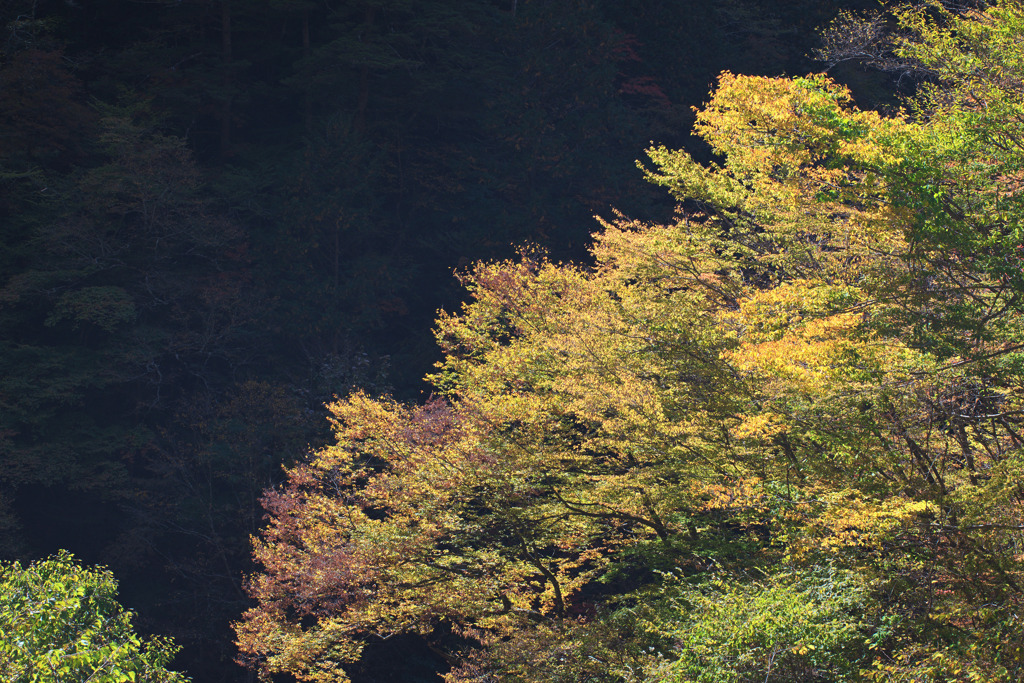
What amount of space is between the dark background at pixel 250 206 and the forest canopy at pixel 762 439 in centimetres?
430

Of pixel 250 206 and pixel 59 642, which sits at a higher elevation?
pixel 250 206

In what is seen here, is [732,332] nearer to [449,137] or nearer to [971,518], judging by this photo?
[971,518]

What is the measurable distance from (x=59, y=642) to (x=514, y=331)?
35.1 ft

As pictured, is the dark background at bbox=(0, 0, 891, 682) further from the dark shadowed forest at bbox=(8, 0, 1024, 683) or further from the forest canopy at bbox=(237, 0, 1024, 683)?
the forest canopy at bbox=(237, 0, 1024, 683)

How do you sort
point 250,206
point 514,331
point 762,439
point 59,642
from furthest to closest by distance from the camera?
point 250,206, point 514,331, point 762,439, point 59,642

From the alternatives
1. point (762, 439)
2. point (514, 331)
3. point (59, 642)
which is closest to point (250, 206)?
point (514, 331)

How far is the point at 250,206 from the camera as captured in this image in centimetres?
1998

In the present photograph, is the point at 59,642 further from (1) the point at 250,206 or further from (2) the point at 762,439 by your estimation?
(1) the point at 250,206

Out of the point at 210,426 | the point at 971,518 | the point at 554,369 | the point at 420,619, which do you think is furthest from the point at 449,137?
the point at 971,518

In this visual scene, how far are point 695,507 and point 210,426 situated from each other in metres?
11.5

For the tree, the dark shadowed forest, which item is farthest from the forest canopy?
the tree

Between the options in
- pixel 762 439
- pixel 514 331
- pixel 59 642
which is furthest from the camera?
pixel 514 331

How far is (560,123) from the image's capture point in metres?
20.4

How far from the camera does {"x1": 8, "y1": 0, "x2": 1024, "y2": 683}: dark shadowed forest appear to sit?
24.9 feet
